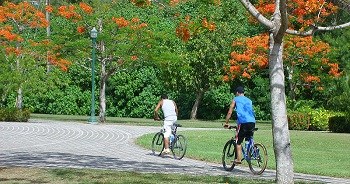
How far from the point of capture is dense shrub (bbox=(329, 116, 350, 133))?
34.5 meters

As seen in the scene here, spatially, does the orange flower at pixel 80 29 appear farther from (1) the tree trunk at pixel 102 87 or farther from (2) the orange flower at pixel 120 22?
(2) the orange flower at pixel 120 22

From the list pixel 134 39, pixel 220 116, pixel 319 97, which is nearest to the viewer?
pixel 134 39

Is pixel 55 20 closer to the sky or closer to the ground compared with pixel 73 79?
closer to the sky

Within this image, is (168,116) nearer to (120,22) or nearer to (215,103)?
(120,22)

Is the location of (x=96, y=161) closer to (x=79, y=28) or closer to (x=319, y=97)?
(x=79, y=28)

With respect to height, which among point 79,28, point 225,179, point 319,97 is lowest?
point 225,179

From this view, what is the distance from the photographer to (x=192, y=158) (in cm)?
1969

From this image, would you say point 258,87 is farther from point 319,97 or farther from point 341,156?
point 341,156

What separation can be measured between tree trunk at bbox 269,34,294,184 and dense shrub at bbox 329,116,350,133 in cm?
2346

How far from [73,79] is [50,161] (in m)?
31.9

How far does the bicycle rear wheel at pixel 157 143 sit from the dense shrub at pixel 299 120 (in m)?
16.9

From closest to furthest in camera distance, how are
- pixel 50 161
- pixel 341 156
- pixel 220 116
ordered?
pixel 50 161
pixel 341 156
pixel 220 116

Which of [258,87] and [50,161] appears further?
[258,87]

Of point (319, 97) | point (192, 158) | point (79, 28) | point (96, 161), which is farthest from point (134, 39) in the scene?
point (96, 161)
